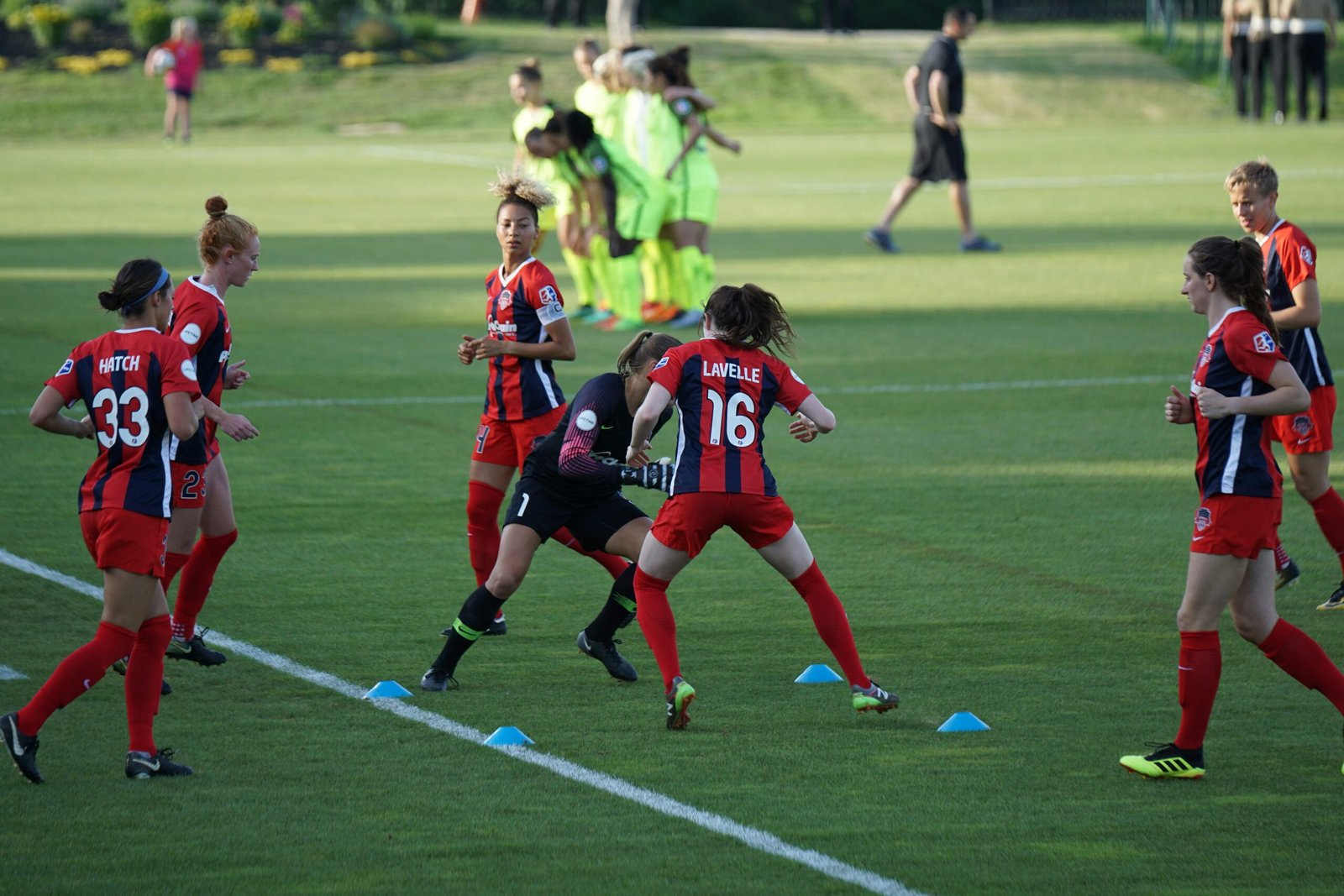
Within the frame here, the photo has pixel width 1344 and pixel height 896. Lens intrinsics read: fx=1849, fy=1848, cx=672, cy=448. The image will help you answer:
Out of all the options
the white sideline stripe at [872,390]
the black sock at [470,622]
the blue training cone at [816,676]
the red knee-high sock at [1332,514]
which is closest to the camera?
the black sock at [470,622]

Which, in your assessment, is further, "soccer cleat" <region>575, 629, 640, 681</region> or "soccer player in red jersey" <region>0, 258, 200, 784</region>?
"soccer cleat" <region>575, 629, 640, 681</region>

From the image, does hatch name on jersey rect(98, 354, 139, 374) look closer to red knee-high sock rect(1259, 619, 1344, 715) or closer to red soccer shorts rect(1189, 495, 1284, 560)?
red soccer shorts rect(1189, 495, 1284, 560)

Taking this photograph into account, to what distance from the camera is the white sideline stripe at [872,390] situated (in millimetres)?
13828

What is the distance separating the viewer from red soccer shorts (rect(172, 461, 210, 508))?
7.00 metres

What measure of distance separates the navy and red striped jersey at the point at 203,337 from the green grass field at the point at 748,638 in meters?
1.00

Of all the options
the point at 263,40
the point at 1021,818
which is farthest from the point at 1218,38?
the point at 1021,818

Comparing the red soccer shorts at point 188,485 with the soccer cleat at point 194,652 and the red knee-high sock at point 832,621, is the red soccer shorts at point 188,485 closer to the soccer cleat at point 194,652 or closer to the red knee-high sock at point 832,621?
the soccer cleat at point 194,652

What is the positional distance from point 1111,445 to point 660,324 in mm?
6224

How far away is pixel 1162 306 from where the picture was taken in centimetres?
1830

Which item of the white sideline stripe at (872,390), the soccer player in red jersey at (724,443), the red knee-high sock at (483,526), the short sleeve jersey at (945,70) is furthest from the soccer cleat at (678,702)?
the short sleeve jersey at (945,70)

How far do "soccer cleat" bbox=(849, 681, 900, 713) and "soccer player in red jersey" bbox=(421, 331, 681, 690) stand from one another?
3.42ft

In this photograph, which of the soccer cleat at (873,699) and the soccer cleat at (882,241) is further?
the soccer cleat at (882,241)

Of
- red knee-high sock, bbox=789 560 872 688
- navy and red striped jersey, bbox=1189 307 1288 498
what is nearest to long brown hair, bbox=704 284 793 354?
red knee-high sock, bbox=789 560 872 688

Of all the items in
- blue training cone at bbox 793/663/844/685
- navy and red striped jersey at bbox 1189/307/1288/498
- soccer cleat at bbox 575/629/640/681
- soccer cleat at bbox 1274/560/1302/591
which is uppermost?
navy and red striped jersey at bbox 1189/307/1288/498
